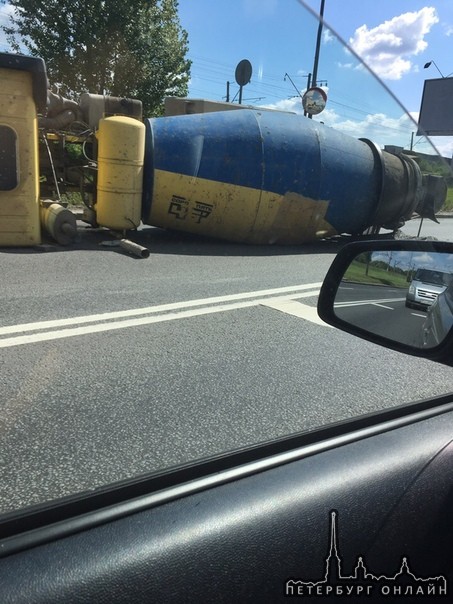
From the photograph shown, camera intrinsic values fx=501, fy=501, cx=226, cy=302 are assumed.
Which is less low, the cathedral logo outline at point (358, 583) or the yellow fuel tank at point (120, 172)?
the yellow fuel tank at point (120, 172)

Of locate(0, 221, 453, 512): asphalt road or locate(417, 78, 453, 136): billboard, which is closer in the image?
locate(417, 78, 453, 136): billboard

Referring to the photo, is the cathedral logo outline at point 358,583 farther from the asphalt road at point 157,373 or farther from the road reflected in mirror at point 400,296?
the asphalt road at point 157,373

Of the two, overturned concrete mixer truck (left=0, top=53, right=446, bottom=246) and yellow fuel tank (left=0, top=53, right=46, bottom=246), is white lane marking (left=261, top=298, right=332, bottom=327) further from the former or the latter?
yellow fuel tank (left=0, top=53, right=46, bottom=246)

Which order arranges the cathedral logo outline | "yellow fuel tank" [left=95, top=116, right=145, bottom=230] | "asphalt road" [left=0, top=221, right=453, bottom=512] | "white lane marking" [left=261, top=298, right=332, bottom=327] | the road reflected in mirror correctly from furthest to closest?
"yellow fuel tank" [left=95, top=116, right=145, bottom=230] → "white lane marking" [left=261, top=298, right=332, bottom=327] → "asphalt road" [left=0, top=221, right=453, bottom=512] → the road reflected in mirror → the cathedral logo outline

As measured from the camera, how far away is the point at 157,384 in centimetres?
339

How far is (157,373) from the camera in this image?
11.7 ft

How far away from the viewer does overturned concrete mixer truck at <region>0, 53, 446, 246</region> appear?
25.5 feet

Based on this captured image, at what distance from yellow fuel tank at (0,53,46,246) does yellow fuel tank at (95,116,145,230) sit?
1175 millimetres

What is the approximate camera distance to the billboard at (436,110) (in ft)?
4.50

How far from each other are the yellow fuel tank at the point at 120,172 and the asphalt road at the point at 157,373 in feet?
7.95

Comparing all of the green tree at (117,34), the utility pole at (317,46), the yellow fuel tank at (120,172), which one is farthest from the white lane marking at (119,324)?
the yellow fuel tank at (120,172)

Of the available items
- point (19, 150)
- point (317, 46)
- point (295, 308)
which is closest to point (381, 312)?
point (317, 46)

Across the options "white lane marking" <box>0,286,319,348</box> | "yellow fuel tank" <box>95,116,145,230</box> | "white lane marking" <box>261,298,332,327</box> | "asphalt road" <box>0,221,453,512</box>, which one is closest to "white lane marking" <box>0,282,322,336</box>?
"asphalt road" <box>0,221,453,512</box>

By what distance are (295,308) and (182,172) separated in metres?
4.15
